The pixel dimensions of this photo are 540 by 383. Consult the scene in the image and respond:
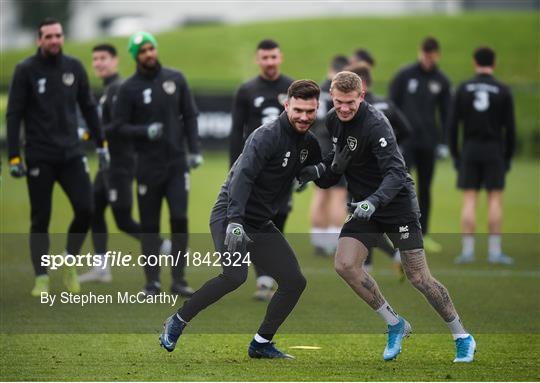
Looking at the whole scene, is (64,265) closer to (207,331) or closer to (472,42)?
(207,331)

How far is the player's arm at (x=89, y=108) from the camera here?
1144cm

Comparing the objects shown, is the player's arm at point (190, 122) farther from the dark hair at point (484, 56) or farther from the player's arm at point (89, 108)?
the dark hair at point (484, 56)

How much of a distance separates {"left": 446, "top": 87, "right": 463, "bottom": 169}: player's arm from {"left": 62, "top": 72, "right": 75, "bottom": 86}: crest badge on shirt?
5.01 metres

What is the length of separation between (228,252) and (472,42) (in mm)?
35413

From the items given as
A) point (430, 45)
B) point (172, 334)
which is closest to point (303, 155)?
point (172, 334)

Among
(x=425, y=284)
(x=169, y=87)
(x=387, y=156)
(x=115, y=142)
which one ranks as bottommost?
(x=115, y=142)

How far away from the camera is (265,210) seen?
8.69 meters

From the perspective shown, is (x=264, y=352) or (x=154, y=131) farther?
(x=154, y=131)

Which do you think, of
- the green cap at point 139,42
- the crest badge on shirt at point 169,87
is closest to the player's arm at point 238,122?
the crest badge on shirt at point 169,87

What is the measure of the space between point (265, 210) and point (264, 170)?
0.30 meters

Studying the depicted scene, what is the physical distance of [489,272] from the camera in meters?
13.4

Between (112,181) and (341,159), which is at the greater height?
(341,159)

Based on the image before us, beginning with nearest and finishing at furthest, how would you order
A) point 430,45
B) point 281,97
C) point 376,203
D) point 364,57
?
point 376,203, point 281,97, point 430,45, point 364,57

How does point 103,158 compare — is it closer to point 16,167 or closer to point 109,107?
point 109,107
